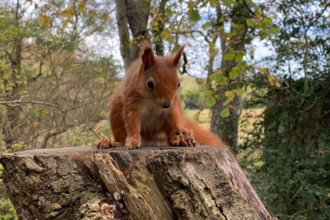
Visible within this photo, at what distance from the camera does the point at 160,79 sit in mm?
1654

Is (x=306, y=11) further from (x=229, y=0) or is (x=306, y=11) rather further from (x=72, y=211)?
(x=72, y=211)

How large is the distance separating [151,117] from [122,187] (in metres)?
0.79

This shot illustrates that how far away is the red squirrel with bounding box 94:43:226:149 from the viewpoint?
166 centimetres

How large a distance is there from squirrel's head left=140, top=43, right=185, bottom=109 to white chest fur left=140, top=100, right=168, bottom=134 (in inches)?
4.6

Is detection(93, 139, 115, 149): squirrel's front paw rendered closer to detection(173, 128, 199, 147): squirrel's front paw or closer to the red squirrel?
the red squirrel

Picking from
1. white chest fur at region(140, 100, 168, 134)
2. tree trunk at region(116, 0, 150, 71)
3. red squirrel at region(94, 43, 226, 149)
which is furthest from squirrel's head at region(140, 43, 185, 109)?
tree trunk at region(116, 0, 150, 71)

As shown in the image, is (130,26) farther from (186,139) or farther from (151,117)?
(186,139)

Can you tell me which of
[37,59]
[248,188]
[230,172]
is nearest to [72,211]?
[230,172]

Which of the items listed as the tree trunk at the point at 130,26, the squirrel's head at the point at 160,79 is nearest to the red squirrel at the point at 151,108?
the squirrel's head at the point at 160,79

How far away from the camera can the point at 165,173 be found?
1.24 meters

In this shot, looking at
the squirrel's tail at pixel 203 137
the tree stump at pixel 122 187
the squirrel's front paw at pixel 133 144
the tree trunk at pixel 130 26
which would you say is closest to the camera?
the tree stump at pixel 122 187

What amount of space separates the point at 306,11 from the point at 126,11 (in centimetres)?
228

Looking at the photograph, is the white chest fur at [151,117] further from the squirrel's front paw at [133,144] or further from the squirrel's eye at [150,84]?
the squirrel's front paw at [133,144]

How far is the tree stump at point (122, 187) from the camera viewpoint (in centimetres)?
119
